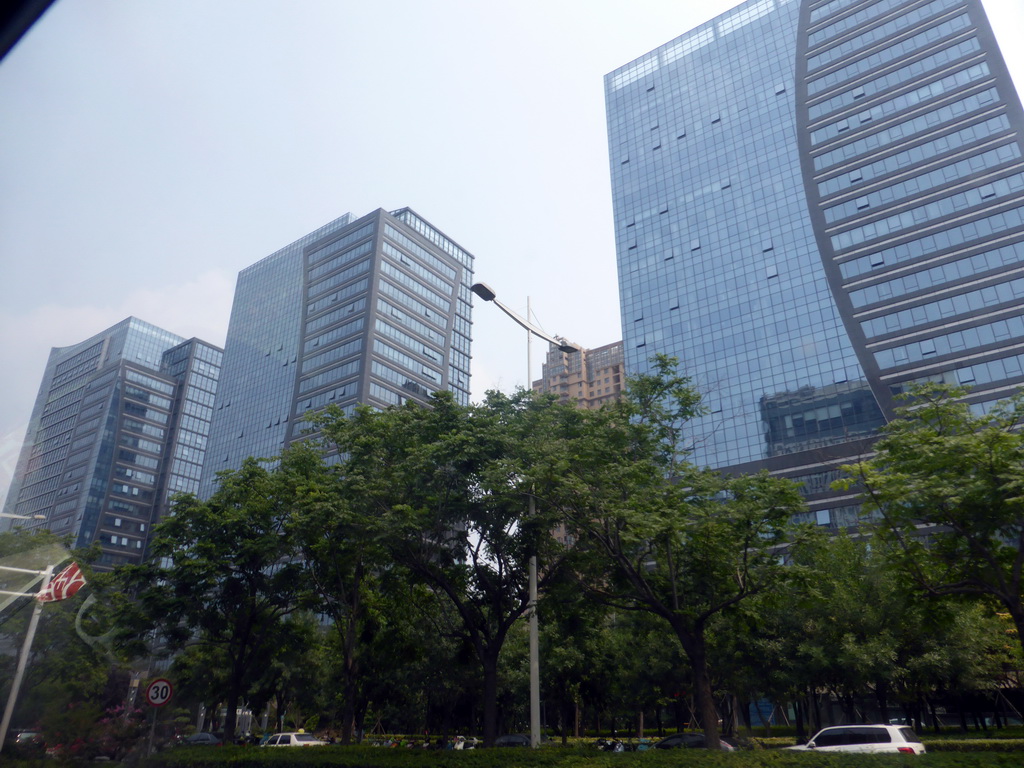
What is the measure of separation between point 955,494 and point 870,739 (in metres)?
12.0

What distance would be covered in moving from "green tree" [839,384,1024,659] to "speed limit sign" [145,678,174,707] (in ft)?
57.6

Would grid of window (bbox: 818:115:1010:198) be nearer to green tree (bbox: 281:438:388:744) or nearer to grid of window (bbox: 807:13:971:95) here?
grid of window (bbox: 807:13:971:95)

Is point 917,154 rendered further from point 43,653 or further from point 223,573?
point 43,653

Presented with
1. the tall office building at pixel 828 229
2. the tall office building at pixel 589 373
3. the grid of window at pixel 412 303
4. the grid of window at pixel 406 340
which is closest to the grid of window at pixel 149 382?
the grid of window at pixel 412 303

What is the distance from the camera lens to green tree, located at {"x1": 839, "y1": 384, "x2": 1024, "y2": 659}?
14930 millimetres

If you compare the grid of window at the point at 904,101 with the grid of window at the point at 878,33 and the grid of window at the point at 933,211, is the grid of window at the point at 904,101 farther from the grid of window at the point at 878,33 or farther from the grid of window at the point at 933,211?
the grid of window at the point at 933,211

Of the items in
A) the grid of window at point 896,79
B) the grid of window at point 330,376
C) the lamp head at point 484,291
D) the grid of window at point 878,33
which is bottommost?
the lamp head at point 484,291

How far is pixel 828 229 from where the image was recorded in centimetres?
7794

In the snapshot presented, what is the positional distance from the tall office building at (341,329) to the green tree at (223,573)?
215 feet

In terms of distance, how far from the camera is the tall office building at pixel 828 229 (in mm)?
68750

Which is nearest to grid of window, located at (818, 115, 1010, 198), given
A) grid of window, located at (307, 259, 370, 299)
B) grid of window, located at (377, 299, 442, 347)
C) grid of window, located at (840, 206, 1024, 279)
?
grid of window, located at (840, 206, 1024, 279)

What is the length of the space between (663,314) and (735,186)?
17606 mm

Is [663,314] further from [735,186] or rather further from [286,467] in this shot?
[286,467]

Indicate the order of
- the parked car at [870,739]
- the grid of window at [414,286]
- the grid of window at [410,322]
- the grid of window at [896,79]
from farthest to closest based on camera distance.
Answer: the grid of window at [414,286]
the grid of window at [410,322]
the grid of window at [896,79]
the parked car at [870,739]
